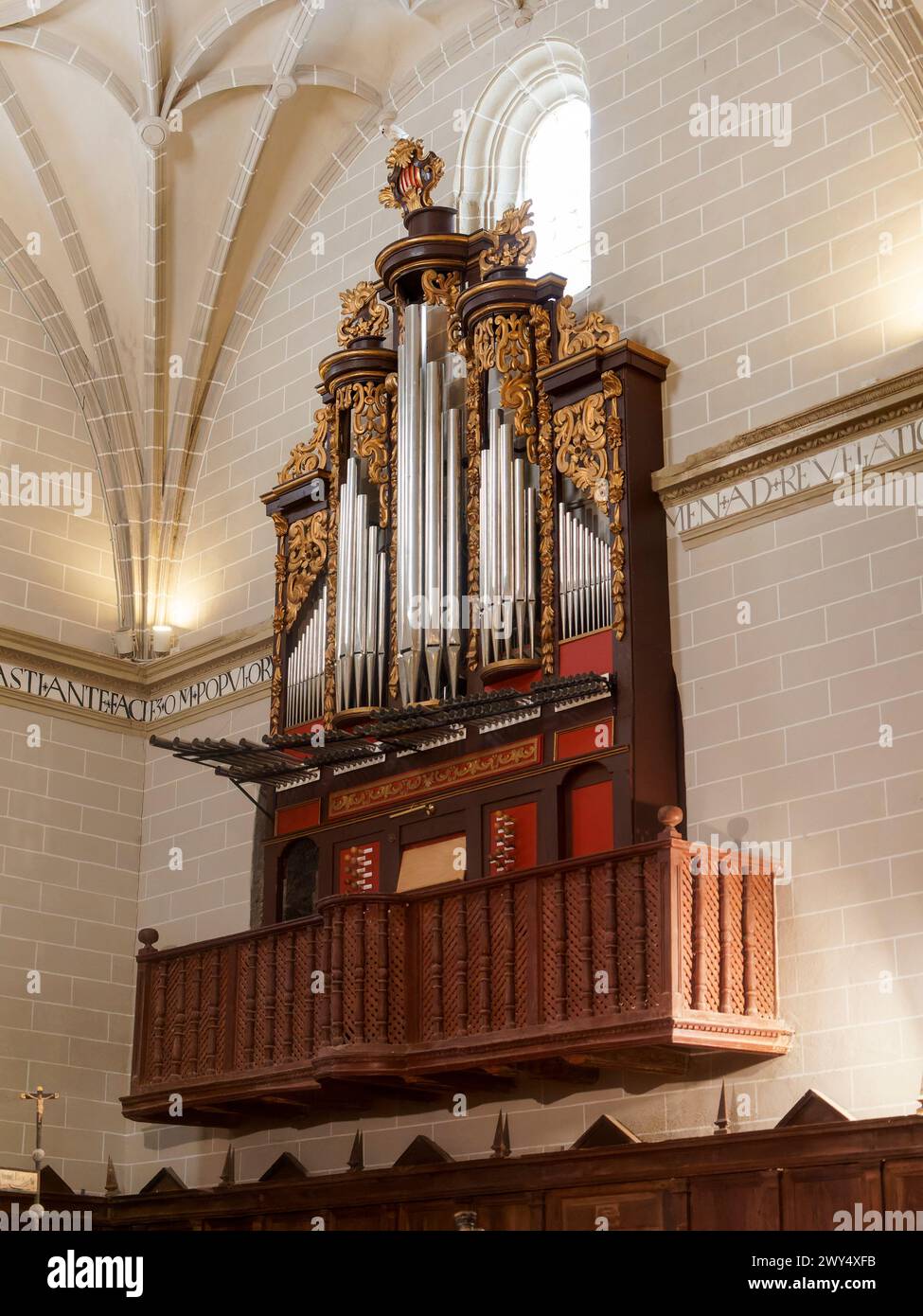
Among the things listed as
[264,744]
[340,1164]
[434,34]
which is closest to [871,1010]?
[340,1164]

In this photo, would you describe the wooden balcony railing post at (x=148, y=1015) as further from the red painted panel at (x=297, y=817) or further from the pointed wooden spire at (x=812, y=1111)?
the pointed wooden spire at (x=812, y=1111)

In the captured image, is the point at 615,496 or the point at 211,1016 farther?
the point at 211,1016

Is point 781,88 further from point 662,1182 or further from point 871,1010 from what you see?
point 662,1182

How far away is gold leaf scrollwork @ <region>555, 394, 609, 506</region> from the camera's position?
12898 mm

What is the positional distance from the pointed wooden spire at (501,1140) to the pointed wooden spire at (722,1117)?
1.78 metres

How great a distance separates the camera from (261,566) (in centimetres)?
1639

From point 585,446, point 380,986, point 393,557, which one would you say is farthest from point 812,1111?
point 393,557

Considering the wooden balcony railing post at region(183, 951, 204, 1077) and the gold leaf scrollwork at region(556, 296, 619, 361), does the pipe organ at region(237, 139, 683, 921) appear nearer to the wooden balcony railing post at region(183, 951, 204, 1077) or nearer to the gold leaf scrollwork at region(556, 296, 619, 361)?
the gold leaf scrollwork at region(556, 296, 619, 361)

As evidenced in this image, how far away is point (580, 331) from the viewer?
43.9 feet

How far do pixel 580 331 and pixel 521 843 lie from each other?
3.68m

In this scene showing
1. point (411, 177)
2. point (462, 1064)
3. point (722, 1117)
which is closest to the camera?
point (722, 1117)

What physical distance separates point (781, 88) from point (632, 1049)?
6790 millimetres

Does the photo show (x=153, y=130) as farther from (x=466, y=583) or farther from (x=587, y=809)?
(x=587, y=809)
